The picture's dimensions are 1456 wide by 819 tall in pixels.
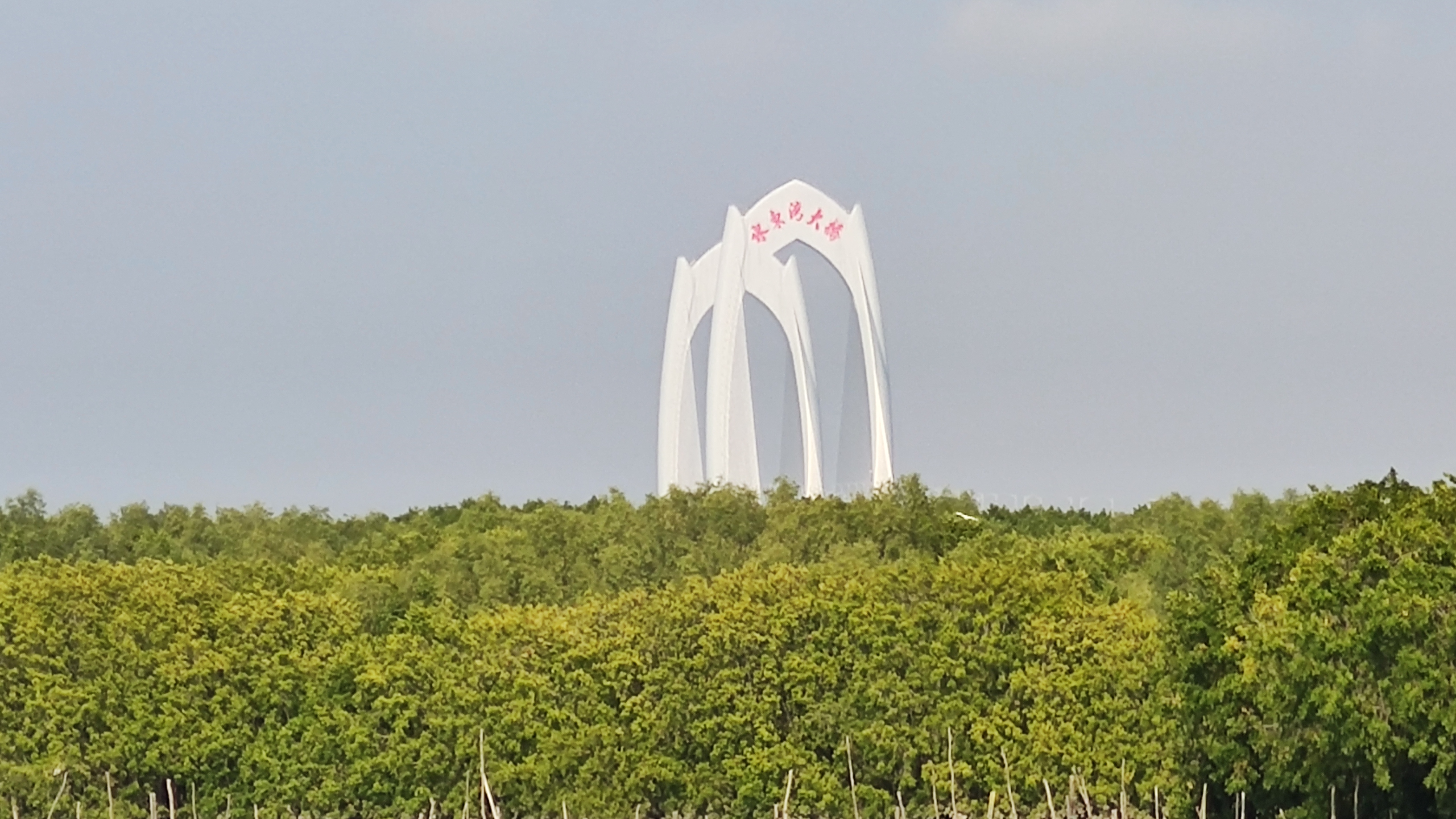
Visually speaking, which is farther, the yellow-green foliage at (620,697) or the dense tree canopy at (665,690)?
the yellow-green foliage at (620,697)

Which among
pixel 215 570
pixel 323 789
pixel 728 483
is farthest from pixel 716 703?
pixel 728 483

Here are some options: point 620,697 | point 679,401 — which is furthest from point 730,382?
point 620,697

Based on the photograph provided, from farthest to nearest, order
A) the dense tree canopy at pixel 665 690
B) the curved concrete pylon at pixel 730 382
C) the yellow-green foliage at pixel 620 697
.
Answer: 1. the curved concrete pylon at pixel 730 382
2. the yellow-green foliage at pixel 620 697
3. the dense tree canopy at pixel 665 690

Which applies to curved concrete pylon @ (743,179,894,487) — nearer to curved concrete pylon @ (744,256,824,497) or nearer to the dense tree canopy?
curved concrete pylon @ (744,256,824,497)

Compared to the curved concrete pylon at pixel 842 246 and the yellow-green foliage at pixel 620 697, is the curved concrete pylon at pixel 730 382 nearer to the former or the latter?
the curved concrete pylon at pixel 842 246

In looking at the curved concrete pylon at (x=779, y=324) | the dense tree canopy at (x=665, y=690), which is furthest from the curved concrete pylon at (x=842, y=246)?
the dense tree canopy at (x=665, y=690)

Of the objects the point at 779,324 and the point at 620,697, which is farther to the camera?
the point at 779,324

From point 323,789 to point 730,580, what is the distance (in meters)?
8.09

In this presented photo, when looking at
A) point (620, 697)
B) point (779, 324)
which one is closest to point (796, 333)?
point (779, 324)

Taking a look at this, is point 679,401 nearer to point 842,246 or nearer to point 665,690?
point 842,246

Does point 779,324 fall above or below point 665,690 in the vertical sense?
above

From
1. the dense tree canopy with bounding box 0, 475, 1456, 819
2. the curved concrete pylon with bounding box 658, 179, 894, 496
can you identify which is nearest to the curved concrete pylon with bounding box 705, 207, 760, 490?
the curved concrete pylon with bounding box 658, 179, 894, 496

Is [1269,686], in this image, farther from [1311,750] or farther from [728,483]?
[728,483]

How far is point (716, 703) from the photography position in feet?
147
